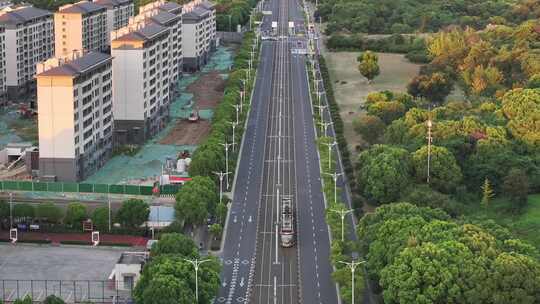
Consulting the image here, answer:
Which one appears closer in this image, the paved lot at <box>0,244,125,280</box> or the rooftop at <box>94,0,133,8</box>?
the paved lot at <box>0,244,125,280</box>

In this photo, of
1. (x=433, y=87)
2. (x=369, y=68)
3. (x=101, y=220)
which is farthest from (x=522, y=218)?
(x=369, y=68)

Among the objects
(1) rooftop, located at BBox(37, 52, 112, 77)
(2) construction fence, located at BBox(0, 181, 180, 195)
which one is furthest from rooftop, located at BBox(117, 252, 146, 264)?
(1) rooftop, located at BBox(37, 52, 112, 77)

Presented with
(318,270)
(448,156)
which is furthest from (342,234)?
(448,156)

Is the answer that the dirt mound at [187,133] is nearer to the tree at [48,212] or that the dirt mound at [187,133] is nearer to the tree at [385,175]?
the tree at [385,175]

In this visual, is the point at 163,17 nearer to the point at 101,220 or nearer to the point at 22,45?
the point at 22,45

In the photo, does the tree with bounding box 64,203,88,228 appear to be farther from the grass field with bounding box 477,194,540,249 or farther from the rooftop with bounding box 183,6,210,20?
the rooftop with bounding box 183,6,210,20
